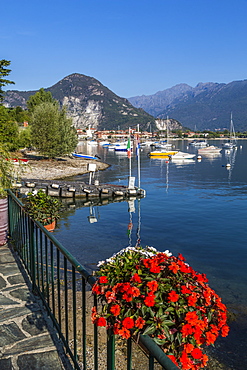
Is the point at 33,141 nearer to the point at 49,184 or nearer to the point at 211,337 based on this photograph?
the point at 49,184

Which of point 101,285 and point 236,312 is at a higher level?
point 101,285

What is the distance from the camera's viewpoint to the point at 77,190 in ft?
107

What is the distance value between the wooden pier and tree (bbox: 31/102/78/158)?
25.4 m

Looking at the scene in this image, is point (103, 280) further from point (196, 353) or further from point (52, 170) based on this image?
point (52, 170)

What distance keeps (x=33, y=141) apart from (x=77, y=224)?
131 feet

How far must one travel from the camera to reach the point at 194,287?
8.50 feet

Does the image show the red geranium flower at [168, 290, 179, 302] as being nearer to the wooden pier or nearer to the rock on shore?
the wooden pier

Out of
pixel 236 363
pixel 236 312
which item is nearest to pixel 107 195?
pixel 236 312

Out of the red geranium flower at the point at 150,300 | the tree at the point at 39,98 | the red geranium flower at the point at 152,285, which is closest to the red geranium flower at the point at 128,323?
the red geranium flower at the point at 150,300

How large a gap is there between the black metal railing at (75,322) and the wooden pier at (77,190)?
937 inches

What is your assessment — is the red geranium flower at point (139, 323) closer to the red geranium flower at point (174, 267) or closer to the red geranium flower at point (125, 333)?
the red geranium flower at point (125, 333)

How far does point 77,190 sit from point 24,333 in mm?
28224

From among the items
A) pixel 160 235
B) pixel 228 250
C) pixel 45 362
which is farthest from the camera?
pixel 160 235

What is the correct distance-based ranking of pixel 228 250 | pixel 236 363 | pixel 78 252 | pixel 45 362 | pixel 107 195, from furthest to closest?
pixel 107 195 → pixel 228 250 → pixel 78 252 → pixel 236 363 → pixel 45 362
